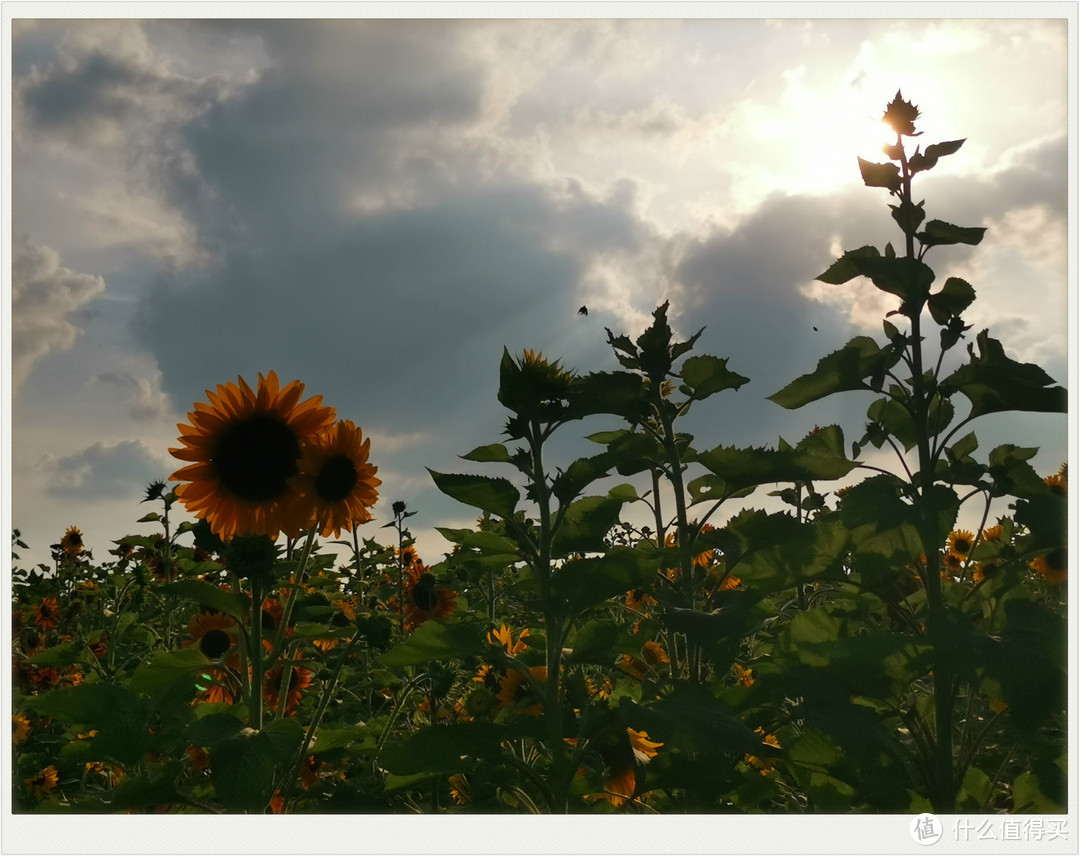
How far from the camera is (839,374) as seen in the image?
1.89 meters

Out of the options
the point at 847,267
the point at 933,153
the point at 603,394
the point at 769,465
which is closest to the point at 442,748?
the point at 603,394

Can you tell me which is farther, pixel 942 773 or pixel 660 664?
pixel 660 664

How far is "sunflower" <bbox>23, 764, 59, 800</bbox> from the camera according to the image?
10.5 ft

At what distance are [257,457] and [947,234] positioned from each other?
5.32 feet

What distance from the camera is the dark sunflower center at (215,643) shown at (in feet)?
7.74

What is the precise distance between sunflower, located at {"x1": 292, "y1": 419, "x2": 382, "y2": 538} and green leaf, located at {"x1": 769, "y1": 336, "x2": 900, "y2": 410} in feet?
3.10

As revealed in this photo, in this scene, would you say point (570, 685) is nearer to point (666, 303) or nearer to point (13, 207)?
point (666, 303)

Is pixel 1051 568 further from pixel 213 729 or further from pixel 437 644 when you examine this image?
pixel 213 729

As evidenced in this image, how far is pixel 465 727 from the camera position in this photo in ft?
5.49

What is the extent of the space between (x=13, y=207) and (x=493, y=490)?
4.94 feet

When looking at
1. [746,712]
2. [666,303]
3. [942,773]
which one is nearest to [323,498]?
[666,303]

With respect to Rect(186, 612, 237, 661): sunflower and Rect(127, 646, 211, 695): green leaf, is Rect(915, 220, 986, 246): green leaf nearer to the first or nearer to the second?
Rect(127, 646, 211, 695): green leaf

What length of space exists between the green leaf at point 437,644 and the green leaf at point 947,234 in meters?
1.32

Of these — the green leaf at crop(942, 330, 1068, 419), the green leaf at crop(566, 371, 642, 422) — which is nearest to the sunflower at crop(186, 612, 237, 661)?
the green leaf at crop(566, 371, 642, 422)
